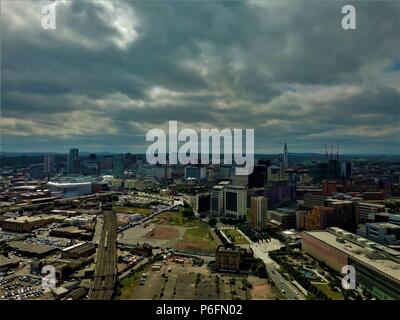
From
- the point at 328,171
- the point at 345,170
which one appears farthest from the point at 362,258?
the point at 345,170

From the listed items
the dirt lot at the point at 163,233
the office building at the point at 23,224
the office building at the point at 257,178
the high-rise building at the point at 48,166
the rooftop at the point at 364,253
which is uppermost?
the high-rise building at the point at 48,166

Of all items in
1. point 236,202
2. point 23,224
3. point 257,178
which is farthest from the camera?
point 257,178

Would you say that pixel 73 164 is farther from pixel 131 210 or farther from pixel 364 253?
pixel 364 253

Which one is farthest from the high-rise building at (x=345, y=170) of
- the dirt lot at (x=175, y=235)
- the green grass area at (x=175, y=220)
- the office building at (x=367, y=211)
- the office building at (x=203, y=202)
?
the dirt lot at (x=175, y=235)

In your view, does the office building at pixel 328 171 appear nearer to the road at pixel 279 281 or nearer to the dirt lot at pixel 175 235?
the dirt lot at pixel 175 235

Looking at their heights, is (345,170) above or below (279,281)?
above

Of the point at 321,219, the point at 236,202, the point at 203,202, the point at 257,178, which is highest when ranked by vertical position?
the point at 257,178

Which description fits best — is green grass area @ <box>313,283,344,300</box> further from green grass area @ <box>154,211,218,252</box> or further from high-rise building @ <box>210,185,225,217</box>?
high-rise building @ <box>210,185,225,217</box>
